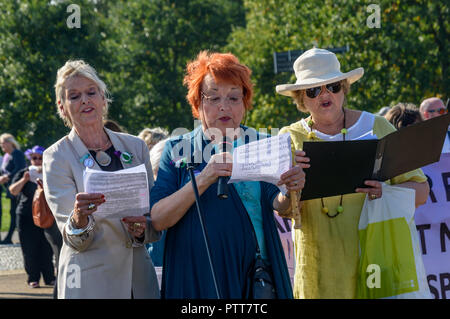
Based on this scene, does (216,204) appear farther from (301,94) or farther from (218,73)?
(301,94)

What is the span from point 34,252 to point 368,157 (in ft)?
23.4

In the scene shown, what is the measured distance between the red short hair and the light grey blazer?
65cm

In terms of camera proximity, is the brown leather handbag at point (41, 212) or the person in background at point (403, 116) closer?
the person in background at point (403, 116)

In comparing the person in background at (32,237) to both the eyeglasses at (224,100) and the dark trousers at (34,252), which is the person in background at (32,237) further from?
the eyeglasses at (224,100)

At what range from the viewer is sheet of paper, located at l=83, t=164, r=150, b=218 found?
3.08 meters

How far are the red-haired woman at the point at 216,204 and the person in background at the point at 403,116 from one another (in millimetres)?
2905

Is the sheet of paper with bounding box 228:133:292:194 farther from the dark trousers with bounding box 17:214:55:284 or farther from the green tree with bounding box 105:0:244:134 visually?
the green tree with bounding box 105:0:244:134

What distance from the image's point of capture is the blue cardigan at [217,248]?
3.16 m

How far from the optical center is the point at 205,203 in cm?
325

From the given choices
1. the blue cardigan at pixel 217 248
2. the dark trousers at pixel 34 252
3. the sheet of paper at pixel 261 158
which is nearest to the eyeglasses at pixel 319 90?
the blue cardigan at pixel 217 248

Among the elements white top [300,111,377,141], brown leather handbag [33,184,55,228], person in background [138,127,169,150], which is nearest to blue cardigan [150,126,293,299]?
white top [300,111,377,141]

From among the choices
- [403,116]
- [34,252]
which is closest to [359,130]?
[403,116]

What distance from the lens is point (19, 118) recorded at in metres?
18.2

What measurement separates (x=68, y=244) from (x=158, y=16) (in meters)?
24.7
